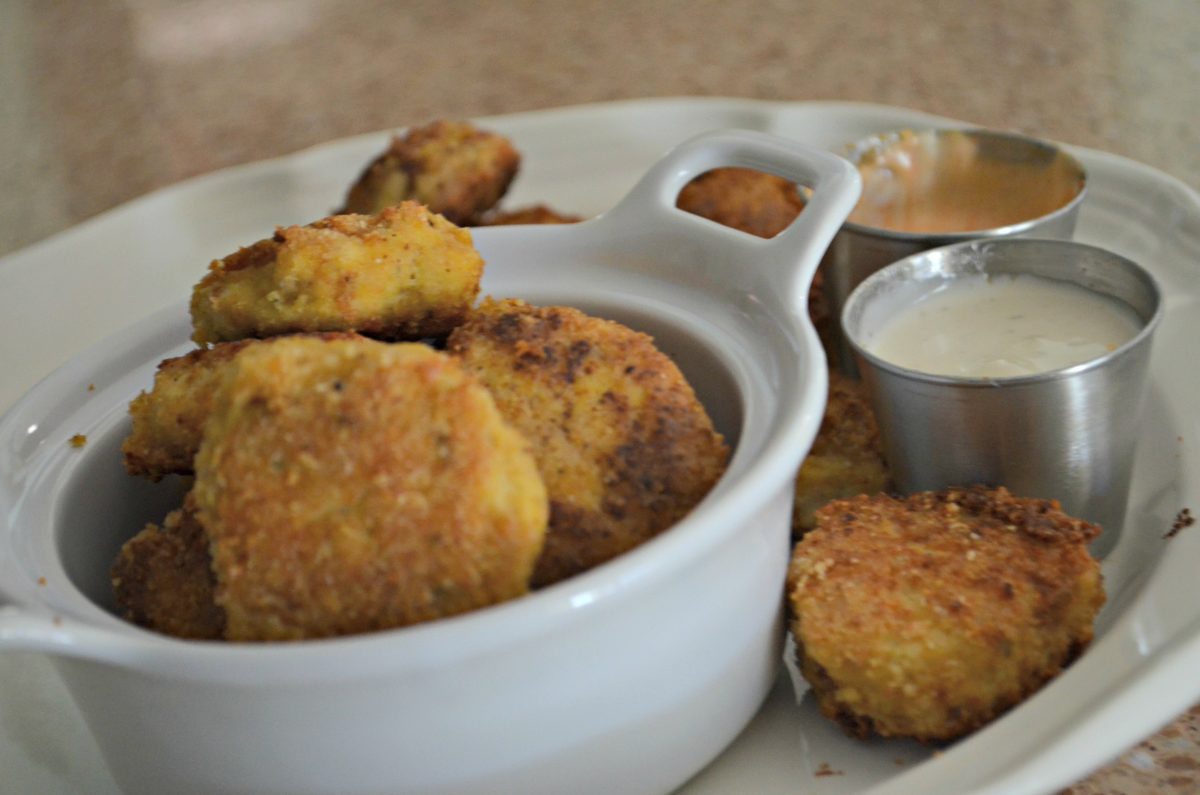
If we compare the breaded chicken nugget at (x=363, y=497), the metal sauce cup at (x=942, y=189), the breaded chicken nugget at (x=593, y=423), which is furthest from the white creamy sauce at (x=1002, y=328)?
the breaded chicken nugget at (x=363, y=497)

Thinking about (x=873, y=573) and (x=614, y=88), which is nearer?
(x=873, y=573)

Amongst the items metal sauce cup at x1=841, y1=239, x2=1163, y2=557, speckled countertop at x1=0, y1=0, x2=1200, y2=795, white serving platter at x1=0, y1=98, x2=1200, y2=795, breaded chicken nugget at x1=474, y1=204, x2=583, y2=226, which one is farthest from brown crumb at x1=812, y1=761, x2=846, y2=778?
speckled countertop at x1=0, y1=0, x2=1200, y2=795

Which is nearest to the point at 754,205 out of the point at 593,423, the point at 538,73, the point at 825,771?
the point at 593,423

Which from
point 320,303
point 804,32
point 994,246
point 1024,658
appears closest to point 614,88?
point 804,32

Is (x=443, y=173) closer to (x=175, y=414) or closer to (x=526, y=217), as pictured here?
(x=526, y=217)

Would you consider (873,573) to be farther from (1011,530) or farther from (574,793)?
(574,793)

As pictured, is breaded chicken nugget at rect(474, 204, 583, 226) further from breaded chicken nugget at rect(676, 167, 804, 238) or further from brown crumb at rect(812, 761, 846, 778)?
brown crumb at rect(812, 761, 846, 778)
